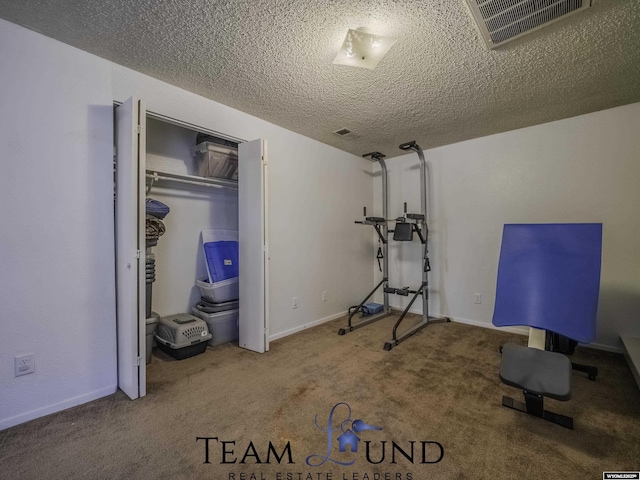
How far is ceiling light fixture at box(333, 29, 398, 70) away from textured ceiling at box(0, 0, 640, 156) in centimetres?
5

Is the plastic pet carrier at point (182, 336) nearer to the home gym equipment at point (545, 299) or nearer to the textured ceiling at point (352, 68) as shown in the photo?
the textured ceiling at point (352, 68)

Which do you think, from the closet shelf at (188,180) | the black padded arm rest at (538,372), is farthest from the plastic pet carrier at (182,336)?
the black padded arm rest at (538,372)

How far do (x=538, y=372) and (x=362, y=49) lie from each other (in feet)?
7.50

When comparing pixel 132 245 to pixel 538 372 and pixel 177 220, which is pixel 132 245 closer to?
pixel 177 220

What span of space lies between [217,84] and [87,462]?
258cm

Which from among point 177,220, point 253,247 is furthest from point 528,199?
point 177,220

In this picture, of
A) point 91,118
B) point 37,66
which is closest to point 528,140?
point 91,118

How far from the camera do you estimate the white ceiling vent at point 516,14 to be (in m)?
1.46

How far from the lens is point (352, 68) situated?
6.75ft

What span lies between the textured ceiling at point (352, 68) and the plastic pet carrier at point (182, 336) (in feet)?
6.84

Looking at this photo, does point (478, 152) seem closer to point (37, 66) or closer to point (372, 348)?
point (372, 348)

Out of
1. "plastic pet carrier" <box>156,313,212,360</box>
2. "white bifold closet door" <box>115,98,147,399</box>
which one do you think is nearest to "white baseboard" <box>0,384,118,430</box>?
"white bifold closet door" <box>115,98,147,399</box>

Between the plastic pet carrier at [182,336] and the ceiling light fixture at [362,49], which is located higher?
the ceiling light fixture at [362,49]

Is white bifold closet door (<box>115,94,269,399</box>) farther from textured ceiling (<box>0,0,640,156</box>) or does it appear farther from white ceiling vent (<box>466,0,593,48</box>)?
white ceiling vent (<box>466,0,593,48</box>)
